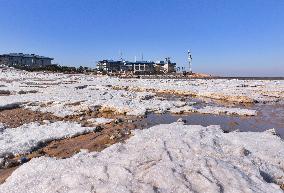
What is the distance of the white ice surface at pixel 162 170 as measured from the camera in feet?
23.3

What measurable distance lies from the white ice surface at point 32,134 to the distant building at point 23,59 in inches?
6504

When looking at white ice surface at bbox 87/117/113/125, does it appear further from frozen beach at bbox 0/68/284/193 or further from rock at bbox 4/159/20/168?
rock at bbox 4/159/20/168

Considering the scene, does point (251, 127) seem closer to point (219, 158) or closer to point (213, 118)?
point (213, 118)

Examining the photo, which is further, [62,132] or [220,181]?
[62,132]

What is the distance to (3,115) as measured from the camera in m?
18.4

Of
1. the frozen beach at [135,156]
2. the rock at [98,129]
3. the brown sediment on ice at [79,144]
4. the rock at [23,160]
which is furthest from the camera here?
the rock at [98,129]

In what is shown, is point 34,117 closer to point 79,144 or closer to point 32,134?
point 32,134

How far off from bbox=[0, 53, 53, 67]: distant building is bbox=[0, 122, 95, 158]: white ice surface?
165m

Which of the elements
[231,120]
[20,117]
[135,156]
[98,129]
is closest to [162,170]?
[135,156]

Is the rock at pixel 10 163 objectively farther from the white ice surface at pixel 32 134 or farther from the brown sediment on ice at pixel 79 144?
the white ice surface at pixel 32 134

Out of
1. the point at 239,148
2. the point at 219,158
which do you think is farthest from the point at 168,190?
the point at 239,148

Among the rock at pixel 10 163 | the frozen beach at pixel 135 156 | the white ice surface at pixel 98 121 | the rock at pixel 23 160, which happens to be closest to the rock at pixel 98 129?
the frozen beach at pixel 135 156

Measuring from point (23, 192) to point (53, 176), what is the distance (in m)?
0.81

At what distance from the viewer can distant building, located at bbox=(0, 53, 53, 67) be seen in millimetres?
172275
